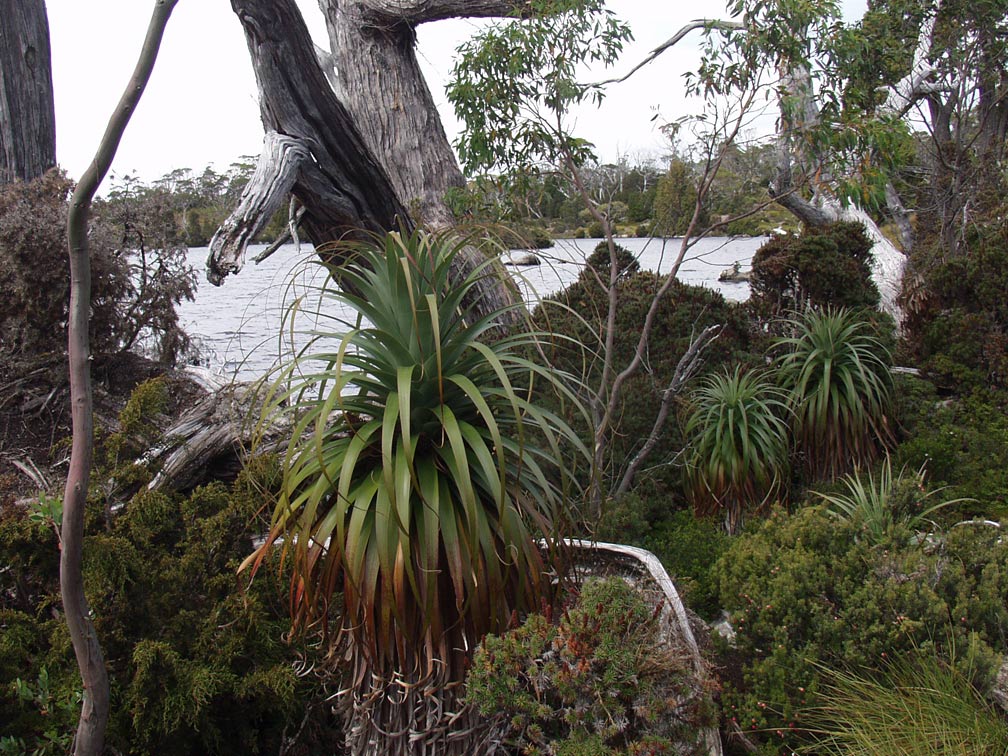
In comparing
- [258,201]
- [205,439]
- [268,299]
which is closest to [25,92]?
[258,201]

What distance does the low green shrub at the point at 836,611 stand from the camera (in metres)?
2.57

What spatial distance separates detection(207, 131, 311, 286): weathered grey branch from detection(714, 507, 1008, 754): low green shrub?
113 inches

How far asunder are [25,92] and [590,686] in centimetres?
719

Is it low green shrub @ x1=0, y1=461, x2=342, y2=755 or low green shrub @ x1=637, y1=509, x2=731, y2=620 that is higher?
low green shrub @ x1=0, y1=461, x2=342, y2=755

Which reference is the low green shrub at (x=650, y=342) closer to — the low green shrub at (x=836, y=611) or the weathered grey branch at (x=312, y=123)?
the weathered grey branch at (x=312, y=123)

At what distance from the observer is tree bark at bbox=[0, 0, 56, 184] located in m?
6.38

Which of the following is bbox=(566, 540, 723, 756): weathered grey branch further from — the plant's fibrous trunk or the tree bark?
the tree bark

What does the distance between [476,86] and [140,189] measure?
8.20 ft

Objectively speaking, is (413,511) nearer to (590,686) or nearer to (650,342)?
(590,686)

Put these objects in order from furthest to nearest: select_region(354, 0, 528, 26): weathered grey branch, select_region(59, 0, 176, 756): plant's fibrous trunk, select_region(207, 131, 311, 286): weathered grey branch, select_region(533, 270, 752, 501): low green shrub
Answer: select_region(354, 0, 528, 26): weathered grey branch
select_region(533, 270, 752, 501): low green shrub
select_region(207, 131, 311, 286): weathered grey branch
select_region(59, 0, 176, 756): plant's fibrous trunk

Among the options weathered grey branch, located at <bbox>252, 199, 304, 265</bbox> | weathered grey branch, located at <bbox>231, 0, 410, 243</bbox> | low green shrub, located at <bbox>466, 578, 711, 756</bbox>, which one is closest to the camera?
low green shrub, located at <bbox>466, 578, 711, 756</bbox>

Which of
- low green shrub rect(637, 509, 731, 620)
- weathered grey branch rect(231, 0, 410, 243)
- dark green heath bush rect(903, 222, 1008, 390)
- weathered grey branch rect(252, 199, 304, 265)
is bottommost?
low green shrub rect(637, 509, 731, 620)

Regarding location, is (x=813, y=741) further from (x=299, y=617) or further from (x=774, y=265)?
(x=774, y=265)

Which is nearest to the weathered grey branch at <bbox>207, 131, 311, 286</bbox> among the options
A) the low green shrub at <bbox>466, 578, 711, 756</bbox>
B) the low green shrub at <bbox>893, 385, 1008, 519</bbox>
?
the low green shrub at <bbox>466, 578, 711, 756</bbox>
